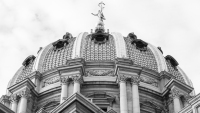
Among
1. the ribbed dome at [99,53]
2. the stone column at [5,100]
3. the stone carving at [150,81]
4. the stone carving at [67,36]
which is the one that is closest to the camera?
the stone carving at [150,81]

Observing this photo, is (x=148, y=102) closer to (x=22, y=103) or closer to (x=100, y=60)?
(x=100, y=60)

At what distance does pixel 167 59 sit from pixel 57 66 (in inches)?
480

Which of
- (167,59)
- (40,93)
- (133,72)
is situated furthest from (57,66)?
(167,59)

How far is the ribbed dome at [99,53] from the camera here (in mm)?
50094

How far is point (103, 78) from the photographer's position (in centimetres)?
4634

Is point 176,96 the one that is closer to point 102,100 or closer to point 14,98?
point 102,100

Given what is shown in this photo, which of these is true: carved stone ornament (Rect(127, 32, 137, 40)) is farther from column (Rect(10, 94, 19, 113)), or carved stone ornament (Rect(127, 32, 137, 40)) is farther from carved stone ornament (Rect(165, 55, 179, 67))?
column (Rect(10, 94, 19, 113))

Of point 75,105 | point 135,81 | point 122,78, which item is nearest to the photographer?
point 75,105

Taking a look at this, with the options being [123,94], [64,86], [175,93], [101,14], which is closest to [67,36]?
[101,14]

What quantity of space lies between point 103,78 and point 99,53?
4716mm

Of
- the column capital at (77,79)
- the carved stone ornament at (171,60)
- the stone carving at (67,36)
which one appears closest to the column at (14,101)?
Answer: the column capital at (77,79)

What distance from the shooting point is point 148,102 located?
4562 cm

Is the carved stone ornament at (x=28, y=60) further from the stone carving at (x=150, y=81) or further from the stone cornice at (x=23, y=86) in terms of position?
the stone carving at (x=150, y=81)

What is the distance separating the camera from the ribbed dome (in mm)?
50094
